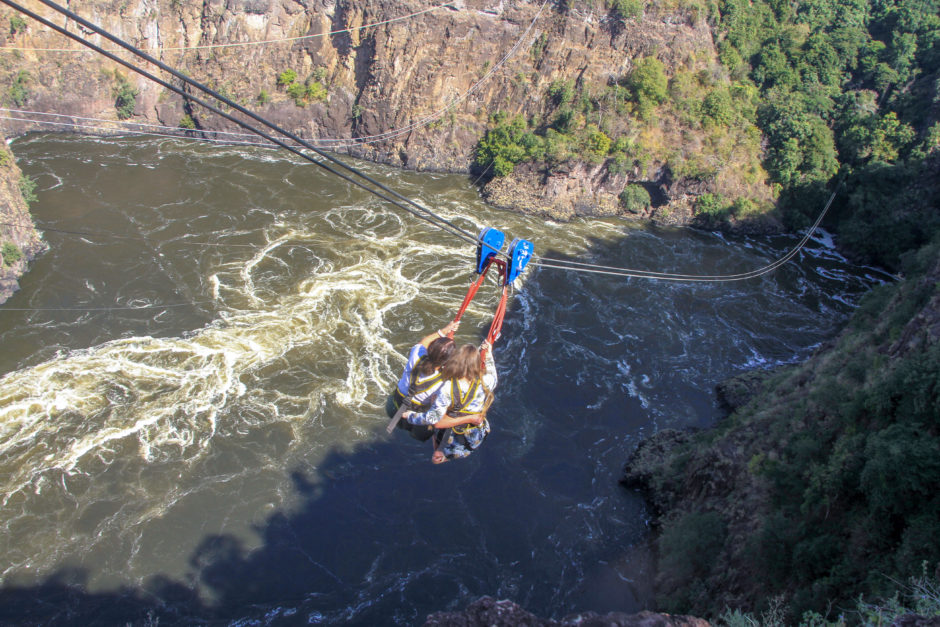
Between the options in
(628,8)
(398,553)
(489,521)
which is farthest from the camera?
(628,8)

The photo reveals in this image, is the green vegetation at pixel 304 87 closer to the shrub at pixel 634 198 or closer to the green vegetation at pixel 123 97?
the green vegetation at pixel 123 97

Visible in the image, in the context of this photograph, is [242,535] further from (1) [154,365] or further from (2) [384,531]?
(1) [154,365]

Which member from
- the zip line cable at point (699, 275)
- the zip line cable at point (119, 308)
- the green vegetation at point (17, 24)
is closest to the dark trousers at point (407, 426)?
the zip line cable at point (119, 308)

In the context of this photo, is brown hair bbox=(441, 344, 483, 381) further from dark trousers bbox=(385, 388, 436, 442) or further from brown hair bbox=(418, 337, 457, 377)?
dark trousers bbox=(385, 388, 436, 442)

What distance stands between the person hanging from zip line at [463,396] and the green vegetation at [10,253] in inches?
805

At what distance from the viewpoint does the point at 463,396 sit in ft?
23.7

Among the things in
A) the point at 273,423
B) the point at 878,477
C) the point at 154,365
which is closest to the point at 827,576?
the point at 878,477

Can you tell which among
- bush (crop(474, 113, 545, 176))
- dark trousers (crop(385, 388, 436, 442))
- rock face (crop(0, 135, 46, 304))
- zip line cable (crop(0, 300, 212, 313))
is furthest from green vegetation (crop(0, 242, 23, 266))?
bush (crop(474, 113, 545, 176))

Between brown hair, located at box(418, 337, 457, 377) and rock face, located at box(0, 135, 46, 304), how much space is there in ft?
65.7

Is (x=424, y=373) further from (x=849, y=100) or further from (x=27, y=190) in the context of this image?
(x=849, y=100)

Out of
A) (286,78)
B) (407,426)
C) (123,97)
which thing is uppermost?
(286,78)

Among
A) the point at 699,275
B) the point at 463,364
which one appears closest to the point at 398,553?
the point at 463,364

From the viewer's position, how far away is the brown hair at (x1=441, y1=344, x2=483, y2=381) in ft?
22.6

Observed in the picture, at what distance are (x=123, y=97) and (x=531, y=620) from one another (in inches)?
1506
